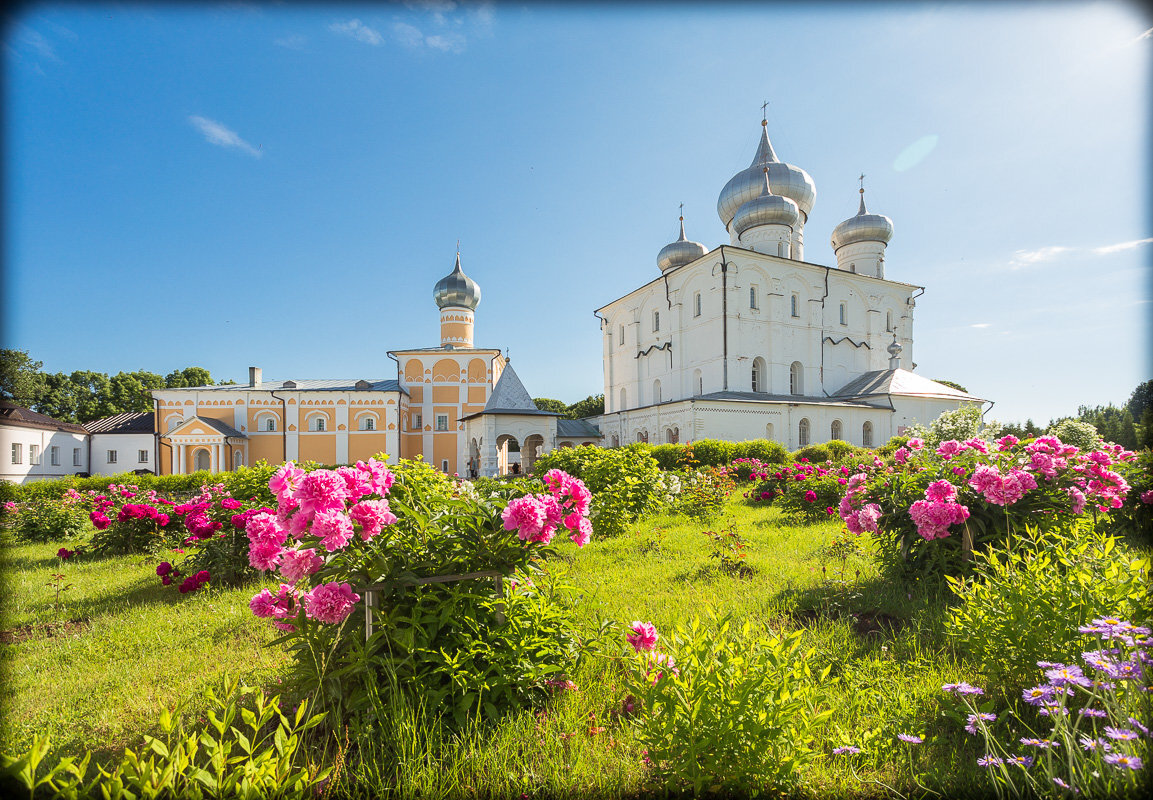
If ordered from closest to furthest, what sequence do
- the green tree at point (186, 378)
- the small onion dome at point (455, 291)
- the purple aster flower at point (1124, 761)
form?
1. the purple aster flower at point (1124, 761)
2. the small onion dome at point (455, 291)
3. the green tree at point (186, 378)

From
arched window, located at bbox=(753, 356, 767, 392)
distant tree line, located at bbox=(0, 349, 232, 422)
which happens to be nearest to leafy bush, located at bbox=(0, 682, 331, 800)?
arched window, located at bbox=(753, 356, 767, 392)

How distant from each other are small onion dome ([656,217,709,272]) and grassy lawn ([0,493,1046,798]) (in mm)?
28916

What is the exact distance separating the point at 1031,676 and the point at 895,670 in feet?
1.93

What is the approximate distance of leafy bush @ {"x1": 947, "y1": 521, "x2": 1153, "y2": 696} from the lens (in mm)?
2223

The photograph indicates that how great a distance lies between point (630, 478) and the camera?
26.2 ft

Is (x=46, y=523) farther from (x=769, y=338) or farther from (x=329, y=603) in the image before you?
(x=769, y=338)

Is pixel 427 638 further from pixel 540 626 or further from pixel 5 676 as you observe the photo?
pixel 5 676

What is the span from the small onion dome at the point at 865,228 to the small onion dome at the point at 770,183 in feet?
13.3

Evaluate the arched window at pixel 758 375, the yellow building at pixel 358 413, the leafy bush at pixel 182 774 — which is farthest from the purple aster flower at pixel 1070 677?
the arched window at pixel 758 375

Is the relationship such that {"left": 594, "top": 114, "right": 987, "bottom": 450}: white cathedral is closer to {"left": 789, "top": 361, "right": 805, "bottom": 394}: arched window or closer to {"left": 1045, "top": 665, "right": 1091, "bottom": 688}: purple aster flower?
{"left": 789, "top": 361, "right": 805, "bottom": 394}: arched window

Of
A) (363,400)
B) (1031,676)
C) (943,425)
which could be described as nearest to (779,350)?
(943,425)

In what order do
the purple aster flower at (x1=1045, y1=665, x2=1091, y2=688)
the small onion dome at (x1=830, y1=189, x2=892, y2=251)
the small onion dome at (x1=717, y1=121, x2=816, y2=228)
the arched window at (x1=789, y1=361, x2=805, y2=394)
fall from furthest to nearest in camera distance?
the small onion dome at (x1=830, y1=189, x2=892, y2=251) → the small onion dome at (x1=717, y1=121, x2=816, y2=228) → the arched window at (x1=789, y1=361, x2=805, y2=394) → the purple aster flower at (x1=1045, y1=665, x2=1091, y2=688)

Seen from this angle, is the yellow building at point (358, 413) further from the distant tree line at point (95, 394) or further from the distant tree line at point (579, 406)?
the distant tree line at point (579, 406)

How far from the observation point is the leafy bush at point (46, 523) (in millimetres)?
8648
